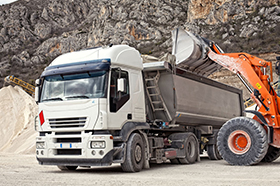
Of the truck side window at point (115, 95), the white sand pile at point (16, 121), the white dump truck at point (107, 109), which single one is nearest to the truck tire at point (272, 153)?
the white dump truck at point (107, 109)

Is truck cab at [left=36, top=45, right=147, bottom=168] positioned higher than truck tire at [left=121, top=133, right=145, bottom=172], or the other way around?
truck cab at [left=36, top=45, right=147, bottom=168]

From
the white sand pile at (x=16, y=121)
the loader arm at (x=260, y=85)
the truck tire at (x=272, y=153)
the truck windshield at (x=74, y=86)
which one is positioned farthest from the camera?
the white sand pile at (x=16, y=121)

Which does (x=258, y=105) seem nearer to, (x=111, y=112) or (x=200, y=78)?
(x=200, y=78)

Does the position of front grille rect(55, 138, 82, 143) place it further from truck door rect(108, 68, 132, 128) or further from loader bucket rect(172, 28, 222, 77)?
loader bucket rect(172, 28, 222, 77)

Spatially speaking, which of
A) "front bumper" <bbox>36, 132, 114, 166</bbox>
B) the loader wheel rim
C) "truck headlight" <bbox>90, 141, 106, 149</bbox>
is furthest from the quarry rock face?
the loader wheel rim

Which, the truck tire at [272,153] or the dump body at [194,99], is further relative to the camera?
the truck tire at [272,153]

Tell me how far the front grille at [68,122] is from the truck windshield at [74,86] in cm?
56

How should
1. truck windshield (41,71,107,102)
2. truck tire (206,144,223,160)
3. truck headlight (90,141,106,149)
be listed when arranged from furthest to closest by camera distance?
truck tire (206,144,223,160), truck windshield (41,71,107,102), truck headlight (90,141,106,149)

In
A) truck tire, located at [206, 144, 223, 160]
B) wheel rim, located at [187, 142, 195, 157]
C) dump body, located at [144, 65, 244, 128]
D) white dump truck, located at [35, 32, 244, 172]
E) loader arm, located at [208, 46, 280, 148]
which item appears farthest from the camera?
truck tire, located at [206, 144, 223, 160]

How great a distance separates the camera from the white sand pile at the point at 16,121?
826 inches

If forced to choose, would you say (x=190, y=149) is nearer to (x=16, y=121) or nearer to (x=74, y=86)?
(x=74, y=86)

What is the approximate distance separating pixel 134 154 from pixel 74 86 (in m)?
2.46

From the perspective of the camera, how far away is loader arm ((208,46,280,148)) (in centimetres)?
1031

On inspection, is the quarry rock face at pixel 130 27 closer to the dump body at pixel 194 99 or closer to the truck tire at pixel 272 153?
the dump body at pixel 194 99
